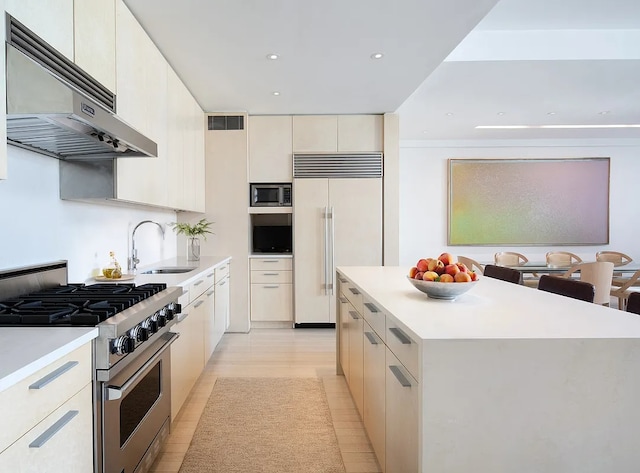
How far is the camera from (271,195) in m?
4.65

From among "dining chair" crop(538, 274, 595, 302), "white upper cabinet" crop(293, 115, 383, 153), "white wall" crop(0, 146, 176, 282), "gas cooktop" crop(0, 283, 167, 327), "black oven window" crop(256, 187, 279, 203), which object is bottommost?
"dining chair" crop(538, 274, 595, 302)

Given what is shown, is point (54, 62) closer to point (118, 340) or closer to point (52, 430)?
point (118, 340)

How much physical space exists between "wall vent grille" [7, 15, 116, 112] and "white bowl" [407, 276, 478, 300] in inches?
71.2

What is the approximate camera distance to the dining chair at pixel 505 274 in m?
2.70

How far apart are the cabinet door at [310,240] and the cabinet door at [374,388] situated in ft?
8.26

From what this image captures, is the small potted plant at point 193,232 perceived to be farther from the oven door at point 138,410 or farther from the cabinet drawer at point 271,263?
the oven door at point 138,410

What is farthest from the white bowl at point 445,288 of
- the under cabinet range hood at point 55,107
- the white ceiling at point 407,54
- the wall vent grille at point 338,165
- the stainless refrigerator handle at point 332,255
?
the wall vent grille at point 338,165

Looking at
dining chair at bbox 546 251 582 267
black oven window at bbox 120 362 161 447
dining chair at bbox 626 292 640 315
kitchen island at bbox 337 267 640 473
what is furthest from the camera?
dining chair at bbox 546 251 582 267

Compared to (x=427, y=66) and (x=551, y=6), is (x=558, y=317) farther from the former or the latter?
(x=551, y=6)

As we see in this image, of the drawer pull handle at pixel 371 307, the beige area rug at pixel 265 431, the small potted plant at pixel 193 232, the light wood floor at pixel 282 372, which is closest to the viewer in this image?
the drawer pull handle at pixel 371 307

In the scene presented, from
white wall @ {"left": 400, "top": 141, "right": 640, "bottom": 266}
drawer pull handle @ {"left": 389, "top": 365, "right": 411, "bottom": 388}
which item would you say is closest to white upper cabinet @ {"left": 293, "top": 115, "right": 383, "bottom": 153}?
white wall @ {"left": 400, "top": 141, "right": 640, "bottom": 266}

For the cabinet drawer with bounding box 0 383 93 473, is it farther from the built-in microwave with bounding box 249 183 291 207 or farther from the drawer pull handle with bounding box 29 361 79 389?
the built-in microwave with bounding box 249 183 291 207

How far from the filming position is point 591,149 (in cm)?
634

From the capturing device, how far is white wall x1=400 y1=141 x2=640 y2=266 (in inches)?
250
